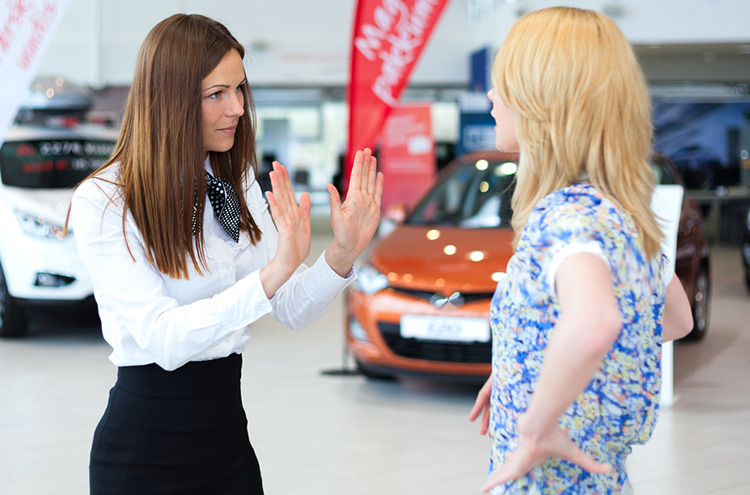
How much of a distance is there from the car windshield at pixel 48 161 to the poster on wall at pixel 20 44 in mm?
4424

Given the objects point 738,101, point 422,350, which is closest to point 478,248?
point 422,350

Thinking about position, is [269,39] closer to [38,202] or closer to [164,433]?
[38,202]

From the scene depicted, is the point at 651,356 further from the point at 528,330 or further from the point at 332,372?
the point at 332,372

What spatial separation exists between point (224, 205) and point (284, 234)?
1.00 ft

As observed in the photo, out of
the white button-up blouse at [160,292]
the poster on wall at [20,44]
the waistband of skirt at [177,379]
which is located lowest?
the waistband of skirt at [177,379]

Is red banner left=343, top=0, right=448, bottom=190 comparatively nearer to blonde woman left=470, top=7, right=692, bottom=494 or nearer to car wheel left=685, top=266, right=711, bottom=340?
car wheel left=685, top=266, right=711, bottom=340

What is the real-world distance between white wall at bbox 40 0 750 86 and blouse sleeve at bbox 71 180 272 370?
1443 cm

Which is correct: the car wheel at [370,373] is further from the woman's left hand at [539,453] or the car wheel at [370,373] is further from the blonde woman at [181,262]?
the woman's left hand at [539,453]

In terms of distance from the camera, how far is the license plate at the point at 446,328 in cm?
482

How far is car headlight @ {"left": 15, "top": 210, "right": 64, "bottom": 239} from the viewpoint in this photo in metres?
6.76

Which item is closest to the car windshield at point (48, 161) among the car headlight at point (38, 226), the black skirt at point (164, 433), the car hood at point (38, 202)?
the car hood at point (38, 202)

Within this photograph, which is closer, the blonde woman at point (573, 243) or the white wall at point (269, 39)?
the blonde woman at point (573, 243)

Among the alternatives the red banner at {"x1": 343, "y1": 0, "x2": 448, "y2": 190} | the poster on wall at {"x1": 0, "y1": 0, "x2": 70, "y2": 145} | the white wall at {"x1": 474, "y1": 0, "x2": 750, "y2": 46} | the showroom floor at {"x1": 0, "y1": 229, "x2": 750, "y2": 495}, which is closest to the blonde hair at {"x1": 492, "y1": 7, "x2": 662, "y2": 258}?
the poster on wall at {"x1": 0, "y1": 0, "x2": 70, "y2": 145}

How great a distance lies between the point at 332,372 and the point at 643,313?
15.2 feet
